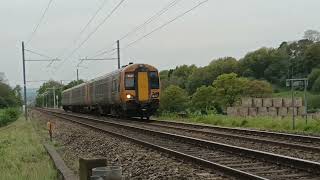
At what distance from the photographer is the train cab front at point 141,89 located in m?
32.8

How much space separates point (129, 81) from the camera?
33.0 metres

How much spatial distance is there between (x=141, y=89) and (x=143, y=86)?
0.23 meters

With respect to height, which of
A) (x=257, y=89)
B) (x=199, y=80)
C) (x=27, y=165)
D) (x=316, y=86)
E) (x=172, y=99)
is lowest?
(x=27, y=165)

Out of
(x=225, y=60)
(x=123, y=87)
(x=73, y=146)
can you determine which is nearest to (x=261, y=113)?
(x=123, y=87)

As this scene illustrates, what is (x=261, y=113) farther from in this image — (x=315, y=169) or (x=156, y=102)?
(x=315, y=169)

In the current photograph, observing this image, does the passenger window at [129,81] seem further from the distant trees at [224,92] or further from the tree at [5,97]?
the tree at [5,97]

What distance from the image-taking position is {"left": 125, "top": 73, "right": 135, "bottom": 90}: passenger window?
32.9 m

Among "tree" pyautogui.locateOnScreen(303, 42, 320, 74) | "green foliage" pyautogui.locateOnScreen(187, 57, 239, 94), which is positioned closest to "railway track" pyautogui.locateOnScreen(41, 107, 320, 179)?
"tree" pyautogui.locateOnScreen(303, 42, 320, 74)

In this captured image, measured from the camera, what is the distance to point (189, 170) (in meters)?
11.1

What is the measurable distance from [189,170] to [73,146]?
8371 mm

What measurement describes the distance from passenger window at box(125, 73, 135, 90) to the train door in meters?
0.43

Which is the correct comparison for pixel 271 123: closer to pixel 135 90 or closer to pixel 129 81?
pixel 135 90

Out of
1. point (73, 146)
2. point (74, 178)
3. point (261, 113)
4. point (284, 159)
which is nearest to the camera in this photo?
point (74, 178)

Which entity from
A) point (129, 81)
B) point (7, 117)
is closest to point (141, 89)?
point (129, 81)
